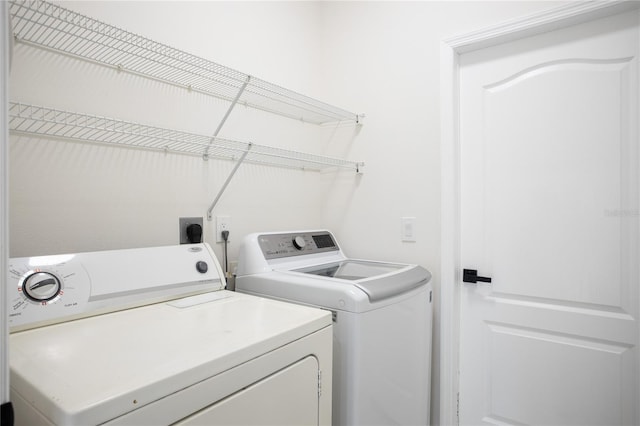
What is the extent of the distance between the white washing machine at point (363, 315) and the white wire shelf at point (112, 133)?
0.44 metres

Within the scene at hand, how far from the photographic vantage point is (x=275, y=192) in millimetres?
2002

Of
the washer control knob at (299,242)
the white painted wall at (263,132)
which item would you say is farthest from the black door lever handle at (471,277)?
the washer control knob at (299,242)

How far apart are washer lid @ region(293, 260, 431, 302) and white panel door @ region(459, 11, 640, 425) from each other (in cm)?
39

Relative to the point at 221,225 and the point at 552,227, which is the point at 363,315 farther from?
the point at 552,227

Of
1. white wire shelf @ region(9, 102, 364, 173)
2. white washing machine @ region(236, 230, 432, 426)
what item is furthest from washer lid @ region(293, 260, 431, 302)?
white wire shelf @ region(9, 102, 364, 173)

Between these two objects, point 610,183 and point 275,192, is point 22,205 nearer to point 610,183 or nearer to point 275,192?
point 275,192

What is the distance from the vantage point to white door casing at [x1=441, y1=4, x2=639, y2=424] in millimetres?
1459

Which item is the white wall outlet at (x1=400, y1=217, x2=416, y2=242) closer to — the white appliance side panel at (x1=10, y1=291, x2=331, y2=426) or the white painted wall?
the white painted wall

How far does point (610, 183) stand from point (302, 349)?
143 cm

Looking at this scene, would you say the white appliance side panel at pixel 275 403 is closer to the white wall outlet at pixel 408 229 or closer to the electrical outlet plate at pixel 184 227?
the electrical outlet plate at pixel 184 227

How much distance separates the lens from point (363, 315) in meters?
1.18

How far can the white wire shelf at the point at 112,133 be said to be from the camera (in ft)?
3.64

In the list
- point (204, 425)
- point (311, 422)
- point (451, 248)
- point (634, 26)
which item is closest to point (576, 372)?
point (451, 248)

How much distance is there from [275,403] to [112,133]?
110 cm
